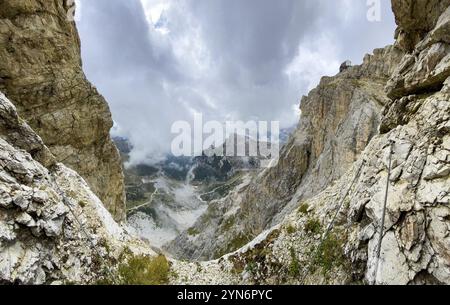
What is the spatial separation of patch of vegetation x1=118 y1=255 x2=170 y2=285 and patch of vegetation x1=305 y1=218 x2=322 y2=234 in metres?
11.0

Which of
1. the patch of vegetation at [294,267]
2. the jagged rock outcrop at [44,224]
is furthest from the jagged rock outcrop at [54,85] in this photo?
the patch of vegetation at [294,267]

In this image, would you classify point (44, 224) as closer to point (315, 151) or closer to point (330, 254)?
point (330, 254)

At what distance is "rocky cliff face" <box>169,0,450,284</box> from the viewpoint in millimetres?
13078

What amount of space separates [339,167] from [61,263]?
4924 cm

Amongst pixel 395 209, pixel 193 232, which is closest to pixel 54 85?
pixel 395 209

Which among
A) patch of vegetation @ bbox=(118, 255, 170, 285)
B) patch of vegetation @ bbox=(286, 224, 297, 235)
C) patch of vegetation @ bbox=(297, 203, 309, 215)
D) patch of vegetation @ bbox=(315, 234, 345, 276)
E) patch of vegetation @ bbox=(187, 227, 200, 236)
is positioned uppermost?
patch of vegetation @ bbox=(187, 227, 200, 236)

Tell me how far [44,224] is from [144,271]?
7389 mm

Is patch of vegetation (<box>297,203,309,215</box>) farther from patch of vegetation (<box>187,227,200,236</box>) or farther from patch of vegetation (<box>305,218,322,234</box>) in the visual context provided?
patch of vegetation (<box>187,227,200,236</box>)

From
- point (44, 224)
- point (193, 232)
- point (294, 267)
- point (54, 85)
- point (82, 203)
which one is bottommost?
point (294, 267)

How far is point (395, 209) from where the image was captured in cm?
1460

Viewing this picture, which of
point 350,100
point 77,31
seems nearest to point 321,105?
point 350,100

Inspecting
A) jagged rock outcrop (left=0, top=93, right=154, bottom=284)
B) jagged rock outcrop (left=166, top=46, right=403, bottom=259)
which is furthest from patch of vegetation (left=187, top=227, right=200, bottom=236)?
jagged rock outcrop (left=0, top=93, right=154, bottom=284)

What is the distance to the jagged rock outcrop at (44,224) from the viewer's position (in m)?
14.8

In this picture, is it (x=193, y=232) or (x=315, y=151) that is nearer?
(x=315, y=151)
